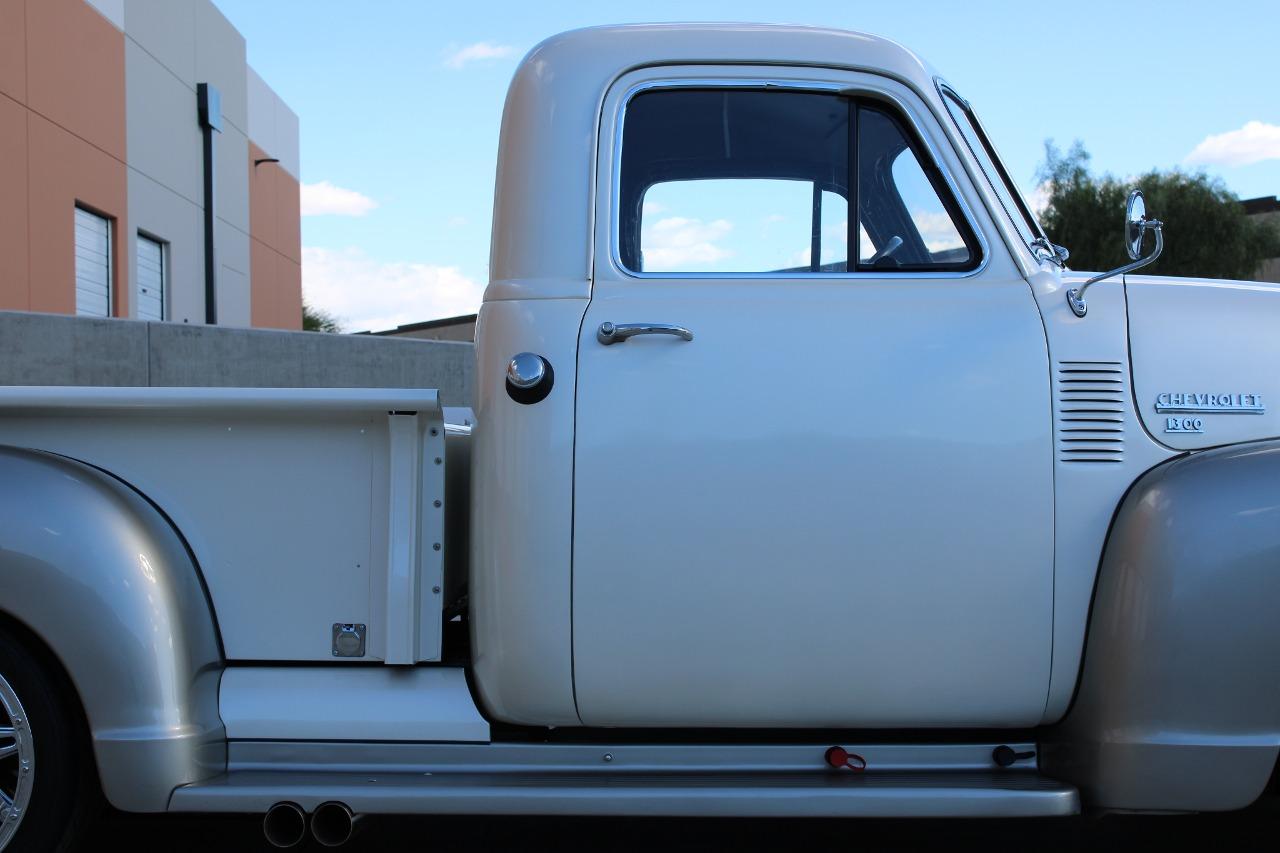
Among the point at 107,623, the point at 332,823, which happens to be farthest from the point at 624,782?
the point at 107,623

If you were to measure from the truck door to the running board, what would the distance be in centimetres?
A: 10

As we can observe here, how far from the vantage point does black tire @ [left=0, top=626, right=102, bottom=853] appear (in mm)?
2535

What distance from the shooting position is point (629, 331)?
8.48ft

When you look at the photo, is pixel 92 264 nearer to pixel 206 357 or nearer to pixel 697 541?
pixel 206 357

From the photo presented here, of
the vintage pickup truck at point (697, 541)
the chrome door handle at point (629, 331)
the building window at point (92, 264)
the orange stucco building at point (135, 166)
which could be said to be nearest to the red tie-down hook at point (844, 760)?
the vintage pickup truck at point (697, 541)

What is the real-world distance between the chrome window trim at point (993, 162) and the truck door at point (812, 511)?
0.90 ft

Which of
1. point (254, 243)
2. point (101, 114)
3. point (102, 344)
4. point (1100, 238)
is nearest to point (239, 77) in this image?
point (254, 243)

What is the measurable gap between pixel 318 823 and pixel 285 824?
106 millimetres

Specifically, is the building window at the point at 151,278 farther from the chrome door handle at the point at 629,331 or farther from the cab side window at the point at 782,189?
the chrome door handle at the point at 629,331

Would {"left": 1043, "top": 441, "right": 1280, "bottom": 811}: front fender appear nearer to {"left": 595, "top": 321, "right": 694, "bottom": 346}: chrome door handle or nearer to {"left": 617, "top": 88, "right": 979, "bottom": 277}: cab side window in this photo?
{"left": 617, "top": 88, "right": 979, "bottom": 277}: cab side window

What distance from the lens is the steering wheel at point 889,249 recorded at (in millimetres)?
2769

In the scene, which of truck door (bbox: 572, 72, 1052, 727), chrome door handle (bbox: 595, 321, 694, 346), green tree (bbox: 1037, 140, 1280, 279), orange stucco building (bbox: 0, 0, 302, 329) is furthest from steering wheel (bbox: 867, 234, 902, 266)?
green tree (bbox: 1037, 140, 1280, 279)

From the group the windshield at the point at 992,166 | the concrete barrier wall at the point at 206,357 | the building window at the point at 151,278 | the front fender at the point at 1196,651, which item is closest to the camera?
the front fender at the point at 1196,651

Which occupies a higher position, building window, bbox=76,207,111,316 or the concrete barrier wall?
building window, bbox=76,207,111,316
